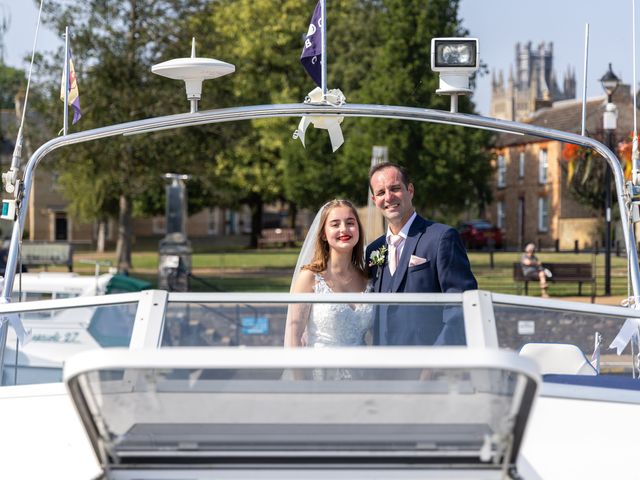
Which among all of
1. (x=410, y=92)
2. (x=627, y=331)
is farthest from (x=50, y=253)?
(x=627, y=331)

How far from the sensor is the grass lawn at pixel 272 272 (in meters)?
28.4

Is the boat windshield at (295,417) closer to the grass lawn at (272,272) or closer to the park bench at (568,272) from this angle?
the grass lawn at (272,272)

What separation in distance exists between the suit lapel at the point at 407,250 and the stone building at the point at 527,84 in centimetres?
13964

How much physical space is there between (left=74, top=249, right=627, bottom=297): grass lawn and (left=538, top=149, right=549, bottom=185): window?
20541 mm

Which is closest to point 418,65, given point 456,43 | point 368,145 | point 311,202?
point 368,145

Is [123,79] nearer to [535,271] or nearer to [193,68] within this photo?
[535,271]

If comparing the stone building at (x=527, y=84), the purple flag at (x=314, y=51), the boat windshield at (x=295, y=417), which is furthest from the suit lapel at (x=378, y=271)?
the stone building at (x=527, y=84)

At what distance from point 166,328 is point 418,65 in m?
41.0

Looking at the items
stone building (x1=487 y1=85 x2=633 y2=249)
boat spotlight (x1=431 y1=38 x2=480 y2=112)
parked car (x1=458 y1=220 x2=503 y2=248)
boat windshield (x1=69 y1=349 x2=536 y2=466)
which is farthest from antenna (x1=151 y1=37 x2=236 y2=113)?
stone building (x1=487 y1=85 x2=633 y2=249)

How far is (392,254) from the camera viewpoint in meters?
5.49

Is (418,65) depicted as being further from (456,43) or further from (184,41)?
(456,43)

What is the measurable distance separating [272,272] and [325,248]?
31283 millimetres

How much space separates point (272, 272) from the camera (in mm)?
36469

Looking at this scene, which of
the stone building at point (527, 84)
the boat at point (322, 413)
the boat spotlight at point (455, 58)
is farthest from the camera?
the stone building at point (527, 84)
